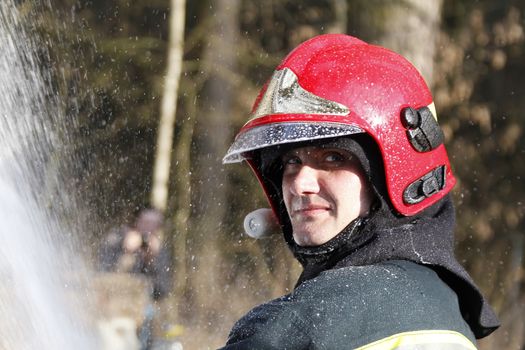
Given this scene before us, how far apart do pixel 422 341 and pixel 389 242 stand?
1.10 feet

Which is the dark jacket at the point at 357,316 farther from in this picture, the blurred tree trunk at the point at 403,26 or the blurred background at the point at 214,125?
the blurred background at the point at 214,125

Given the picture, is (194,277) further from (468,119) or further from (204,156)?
(468,119)

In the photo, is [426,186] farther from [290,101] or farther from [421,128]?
[290,101]

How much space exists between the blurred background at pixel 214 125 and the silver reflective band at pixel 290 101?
657cm

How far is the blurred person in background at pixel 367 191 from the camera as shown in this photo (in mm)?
2422

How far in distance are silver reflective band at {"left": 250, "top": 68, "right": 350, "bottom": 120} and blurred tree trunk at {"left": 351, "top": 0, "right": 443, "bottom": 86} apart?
18.2 feet

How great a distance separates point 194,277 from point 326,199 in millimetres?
9190

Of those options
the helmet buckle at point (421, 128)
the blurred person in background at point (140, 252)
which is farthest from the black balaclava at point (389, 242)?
the blurred person in background at point (140, 252)

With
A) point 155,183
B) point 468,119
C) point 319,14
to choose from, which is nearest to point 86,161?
point 155,183

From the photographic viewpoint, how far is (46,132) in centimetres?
1025

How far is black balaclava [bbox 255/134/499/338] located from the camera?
2.62 metres

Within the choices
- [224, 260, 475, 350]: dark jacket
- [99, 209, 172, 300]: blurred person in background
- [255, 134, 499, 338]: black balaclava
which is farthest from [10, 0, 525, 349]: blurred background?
[224, 260, 475, 350]: dark jacket

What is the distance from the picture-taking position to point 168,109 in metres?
12.1

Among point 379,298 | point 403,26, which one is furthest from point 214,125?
point 379,298
